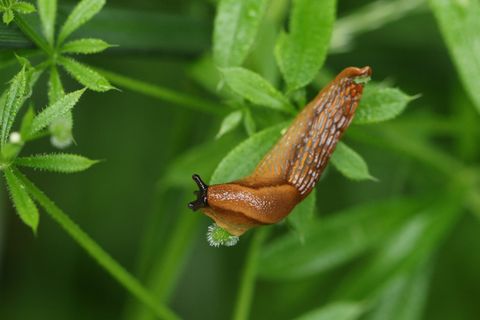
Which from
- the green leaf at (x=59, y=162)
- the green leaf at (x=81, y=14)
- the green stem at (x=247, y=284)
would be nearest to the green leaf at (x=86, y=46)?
the green leaf at (x=81, y=14)

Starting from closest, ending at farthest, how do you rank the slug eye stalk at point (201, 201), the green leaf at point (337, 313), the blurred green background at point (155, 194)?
the slug eye stalk at point (201, 201), the green leaf at point (337, 313), the blurred green background at point (155, 194)

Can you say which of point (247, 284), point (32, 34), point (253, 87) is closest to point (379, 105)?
point (253, 87)

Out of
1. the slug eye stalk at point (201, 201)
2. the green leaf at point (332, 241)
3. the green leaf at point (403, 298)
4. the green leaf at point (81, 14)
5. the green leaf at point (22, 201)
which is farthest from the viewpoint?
the green leaf at point (403, 298)

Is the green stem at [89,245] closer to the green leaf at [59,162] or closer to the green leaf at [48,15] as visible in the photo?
the green leaf at [59,162]

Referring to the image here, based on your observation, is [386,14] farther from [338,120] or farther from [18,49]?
[18,49]

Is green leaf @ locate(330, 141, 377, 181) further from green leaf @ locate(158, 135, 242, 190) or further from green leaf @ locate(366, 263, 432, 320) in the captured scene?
green leaf @ locate(366, 263, 432, 320)

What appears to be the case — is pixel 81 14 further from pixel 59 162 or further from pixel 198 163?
pixel 198 163
